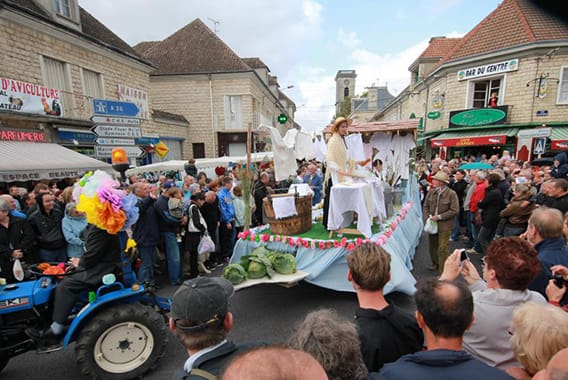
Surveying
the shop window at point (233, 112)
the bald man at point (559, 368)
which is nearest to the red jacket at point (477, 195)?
the bald man at point (559, 368)

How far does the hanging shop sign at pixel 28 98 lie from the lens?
8.41 meters

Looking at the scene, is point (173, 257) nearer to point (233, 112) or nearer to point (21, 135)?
point (21, 135)

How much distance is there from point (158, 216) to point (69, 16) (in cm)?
1155

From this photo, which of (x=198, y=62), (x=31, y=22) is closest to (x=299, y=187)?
(x=31, y=22)

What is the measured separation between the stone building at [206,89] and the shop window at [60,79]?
9.11 m

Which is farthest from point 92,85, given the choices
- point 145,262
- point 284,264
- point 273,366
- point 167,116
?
point 273,366

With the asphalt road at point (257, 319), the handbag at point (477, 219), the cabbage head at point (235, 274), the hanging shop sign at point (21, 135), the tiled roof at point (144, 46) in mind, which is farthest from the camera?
the tiled roof at point (144, 46)

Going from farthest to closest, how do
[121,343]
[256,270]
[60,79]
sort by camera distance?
[60,79] → [256,270] → [121,343]

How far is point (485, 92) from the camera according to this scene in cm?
1623

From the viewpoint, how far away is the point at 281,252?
4574 mm

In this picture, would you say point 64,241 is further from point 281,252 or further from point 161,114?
point 161,114

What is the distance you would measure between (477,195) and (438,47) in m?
21.6

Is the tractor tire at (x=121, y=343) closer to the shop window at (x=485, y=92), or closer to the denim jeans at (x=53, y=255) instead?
the denim jeans at (x=53, y=255)

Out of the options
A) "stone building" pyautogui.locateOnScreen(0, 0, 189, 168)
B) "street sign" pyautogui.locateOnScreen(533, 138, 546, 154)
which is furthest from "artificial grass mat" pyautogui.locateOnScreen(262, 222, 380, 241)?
"stone building" pyautogui.locateOnScreen(0, 0, 189, 168)
